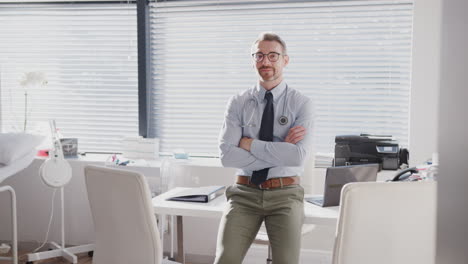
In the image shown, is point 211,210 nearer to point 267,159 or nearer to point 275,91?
point 267,159

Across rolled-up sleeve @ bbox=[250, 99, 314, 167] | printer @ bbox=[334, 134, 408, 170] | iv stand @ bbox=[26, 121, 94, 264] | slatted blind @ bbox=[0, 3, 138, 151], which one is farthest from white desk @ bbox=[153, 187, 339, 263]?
slatted blind @ bbox=[0, 3, 138, 151]

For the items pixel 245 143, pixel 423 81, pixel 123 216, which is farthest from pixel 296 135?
pixel 423 81

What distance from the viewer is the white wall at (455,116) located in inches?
9.9

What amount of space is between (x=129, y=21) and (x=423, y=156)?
2.55m

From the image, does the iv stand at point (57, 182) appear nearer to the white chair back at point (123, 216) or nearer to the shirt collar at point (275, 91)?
the white chair back at point (123, 216)

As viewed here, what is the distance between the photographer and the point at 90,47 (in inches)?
170

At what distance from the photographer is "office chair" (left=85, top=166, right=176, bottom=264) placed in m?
2.12

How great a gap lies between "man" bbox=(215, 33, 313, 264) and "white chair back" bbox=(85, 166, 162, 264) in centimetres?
36

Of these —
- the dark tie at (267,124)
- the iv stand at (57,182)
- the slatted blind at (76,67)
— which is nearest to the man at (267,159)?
the dark tie at (267,124)

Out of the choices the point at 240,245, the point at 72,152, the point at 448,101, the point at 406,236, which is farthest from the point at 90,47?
the point at 448,101

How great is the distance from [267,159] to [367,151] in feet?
3.66

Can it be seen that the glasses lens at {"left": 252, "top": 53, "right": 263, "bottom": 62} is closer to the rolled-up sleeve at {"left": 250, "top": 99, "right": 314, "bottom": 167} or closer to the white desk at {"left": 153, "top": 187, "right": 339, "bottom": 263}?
the rolled-up sleeve at {"left": 250, "top": 99, "right": 314, "bottom": 167}

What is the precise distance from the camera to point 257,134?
8.65 ft

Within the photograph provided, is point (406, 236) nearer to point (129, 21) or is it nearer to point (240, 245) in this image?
point (240, 245)
